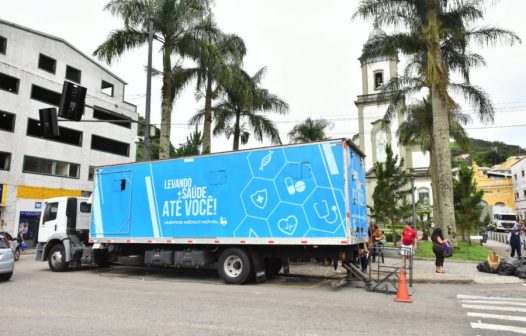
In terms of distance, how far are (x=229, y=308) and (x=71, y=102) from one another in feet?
28.7

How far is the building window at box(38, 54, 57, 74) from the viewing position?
105ft

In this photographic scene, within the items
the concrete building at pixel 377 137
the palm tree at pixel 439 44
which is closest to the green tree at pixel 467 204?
the palm tree at pixel 439 44

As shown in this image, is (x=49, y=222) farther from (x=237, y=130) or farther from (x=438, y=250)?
(x=237, y=130)

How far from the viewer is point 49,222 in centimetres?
1449

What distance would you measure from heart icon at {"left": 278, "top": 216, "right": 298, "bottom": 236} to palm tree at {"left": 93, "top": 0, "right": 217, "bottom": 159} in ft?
31.1

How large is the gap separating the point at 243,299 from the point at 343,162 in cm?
398

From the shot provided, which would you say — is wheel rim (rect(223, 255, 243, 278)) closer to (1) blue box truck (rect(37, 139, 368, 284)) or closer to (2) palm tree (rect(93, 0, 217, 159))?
(1) blue box truck (rect(37, 139, 368, 284))

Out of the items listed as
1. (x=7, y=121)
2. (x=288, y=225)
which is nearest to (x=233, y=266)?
(x=288, y=225)

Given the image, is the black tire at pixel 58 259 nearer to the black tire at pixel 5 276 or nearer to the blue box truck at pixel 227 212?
the blue box truck at pixel 227 212

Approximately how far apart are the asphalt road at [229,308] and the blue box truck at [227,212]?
980 mm

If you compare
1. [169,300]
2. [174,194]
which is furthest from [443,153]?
[169,300]

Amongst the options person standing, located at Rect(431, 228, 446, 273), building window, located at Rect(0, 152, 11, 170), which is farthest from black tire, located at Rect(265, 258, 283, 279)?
building window, located at Rect(0, 152, 11, 170)

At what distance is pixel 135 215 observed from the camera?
12820 mm

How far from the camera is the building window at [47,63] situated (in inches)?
1266
